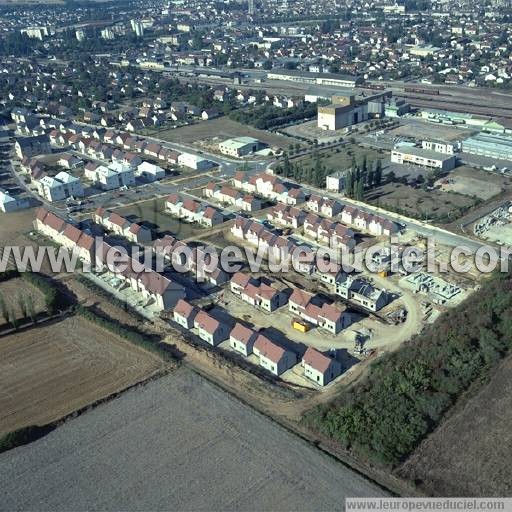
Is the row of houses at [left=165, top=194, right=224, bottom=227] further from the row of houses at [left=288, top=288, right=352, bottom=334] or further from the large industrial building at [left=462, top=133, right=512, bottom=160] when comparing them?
the large industrial building at [left=462, top=133, right=512, bottom=160]

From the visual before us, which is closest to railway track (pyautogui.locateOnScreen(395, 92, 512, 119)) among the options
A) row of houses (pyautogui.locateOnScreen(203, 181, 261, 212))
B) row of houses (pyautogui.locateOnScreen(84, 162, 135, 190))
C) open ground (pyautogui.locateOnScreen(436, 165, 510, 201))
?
open ground (pyautogui.locateOnScreen(436, 165, 510, 201))

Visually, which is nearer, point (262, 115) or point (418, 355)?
point (418, 355)

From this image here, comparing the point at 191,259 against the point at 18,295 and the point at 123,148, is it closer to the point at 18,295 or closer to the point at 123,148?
the point at 18,295

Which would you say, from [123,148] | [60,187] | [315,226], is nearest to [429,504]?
[315,226]

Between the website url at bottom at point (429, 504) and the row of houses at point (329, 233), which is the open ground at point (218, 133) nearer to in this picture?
the row of houses at point (329, 233)

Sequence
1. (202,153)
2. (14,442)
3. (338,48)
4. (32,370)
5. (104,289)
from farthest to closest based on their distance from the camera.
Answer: (338,48) → (202,153) → (104,289) → (32,370) → (14,442)

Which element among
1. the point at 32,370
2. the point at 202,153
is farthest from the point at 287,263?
the point at 202,153

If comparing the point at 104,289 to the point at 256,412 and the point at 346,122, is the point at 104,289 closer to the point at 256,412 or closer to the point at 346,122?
the point at 256,412
